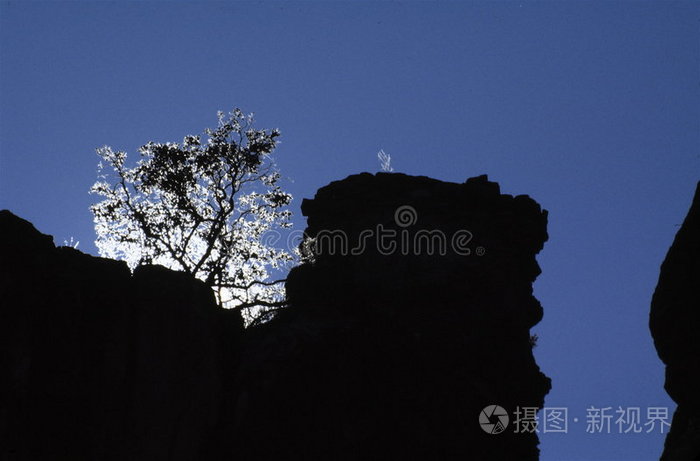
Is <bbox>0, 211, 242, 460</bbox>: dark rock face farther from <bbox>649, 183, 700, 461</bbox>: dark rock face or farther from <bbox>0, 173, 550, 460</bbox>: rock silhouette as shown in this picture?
<bbox>649, 183, 700, 461</bbox>: dark rock face

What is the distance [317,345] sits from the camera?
26.5 metres

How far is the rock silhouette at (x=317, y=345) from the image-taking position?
22891 millimetres

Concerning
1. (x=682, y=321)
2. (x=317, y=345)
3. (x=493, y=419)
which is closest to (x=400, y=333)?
(x=317, y=345)

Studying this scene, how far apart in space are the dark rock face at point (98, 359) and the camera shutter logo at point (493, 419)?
1112cm

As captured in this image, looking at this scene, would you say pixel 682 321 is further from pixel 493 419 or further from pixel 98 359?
pixel 98 359

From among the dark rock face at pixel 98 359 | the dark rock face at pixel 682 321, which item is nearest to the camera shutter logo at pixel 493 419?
the dark rock face at pixel 682 321

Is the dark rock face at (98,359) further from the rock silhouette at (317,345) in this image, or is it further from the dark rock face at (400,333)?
the dark rock face at (400,333)

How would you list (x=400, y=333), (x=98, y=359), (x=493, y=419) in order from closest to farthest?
(x=98, y=359) < (x=493, y=419) < (x=400, y=333)

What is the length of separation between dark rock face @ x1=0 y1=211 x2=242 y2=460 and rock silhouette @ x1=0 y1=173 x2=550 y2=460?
0.17 ft

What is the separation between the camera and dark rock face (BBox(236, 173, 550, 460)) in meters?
25.6

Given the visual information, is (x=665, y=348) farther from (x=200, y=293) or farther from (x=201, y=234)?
(x=201, y=234)

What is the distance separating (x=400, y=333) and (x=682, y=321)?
12.5 m

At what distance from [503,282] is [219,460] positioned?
15.1 meters

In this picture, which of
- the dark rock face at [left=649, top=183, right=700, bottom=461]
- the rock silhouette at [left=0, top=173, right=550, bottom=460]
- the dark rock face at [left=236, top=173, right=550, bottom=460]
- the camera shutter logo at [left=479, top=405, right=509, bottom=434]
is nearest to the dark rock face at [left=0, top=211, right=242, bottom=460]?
the rock silhouette at [left=0, top=173, right=550, bottom=460]
